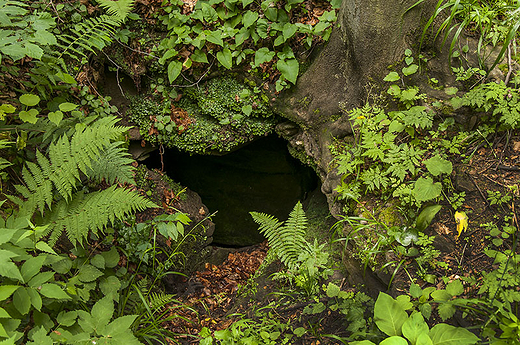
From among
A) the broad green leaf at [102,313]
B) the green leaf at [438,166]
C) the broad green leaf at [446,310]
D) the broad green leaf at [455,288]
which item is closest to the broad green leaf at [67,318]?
the broad green leaf at [102,313]

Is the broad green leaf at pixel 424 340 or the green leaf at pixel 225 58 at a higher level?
the green leaf at pixel 225 58

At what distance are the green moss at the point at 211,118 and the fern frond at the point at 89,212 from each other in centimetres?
150

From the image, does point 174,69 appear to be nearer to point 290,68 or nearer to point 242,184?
point 290,68

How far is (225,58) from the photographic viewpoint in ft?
11.8

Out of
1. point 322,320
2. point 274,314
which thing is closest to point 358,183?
point 322,320

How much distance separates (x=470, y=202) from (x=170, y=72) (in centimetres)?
327

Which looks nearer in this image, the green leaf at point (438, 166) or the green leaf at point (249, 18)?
the green leaf at point (438, 166)

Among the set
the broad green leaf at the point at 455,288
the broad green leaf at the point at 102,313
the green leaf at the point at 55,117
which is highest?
the green leaf at the point at 55,117

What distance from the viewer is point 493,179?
269 centimetres

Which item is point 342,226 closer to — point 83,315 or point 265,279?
point 265,279

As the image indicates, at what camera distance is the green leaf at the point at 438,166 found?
268cm

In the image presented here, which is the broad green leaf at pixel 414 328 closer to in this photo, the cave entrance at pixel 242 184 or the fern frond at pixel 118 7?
the cave entrance at pixel 242 184

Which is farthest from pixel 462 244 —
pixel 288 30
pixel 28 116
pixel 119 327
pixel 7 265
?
pixel 28 116

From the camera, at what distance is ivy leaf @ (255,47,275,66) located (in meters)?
3.54
